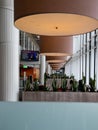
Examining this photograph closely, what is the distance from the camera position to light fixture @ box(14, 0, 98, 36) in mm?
1751

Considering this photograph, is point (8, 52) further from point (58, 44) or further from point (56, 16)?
point (56, 16)

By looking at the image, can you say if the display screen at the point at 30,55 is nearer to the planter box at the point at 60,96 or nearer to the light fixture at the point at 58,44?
the light fixture at the point at 58,44

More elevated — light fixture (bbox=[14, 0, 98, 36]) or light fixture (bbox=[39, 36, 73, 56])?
light fixture (bbox=[39, 36, 73, 56])

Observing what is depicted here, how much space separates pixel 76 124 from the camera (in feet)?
6.32

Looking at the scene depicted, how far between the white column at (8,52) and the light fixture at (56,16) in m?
2.29

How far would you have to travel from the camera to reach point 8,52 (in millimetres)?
4922

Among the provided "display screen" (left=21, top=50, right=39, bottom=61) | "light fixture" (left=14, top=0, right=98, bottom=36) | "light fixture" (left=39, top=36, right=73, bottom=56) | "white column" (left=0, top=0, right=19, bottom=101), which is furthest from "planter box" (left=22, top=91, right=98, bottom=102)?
"display screen" (left=21, top=50, right=39, bottom=61)

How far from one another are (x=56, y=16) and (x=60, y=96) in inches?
136

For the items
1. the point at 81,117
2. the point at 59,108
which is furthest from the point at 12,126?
the point at 81,117

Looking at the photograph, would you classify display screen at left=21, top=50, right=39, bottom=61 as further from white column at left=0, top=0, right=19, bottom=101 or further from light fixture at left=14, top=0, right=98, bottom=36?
light fixture at left=14, top=0, right=98, bottom=36

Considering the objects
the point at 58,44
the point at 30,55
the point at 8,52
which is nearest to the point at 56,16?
the point at 8,52

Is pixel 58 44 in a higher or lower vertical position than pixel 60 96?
higher

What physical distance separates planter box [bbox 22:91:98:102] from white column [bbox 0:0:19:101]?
0.40 metres

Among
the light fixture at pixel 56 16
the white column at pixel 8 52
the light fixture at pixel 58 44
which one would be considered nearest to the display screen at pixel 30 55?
the light fixture at pixel 58 44
